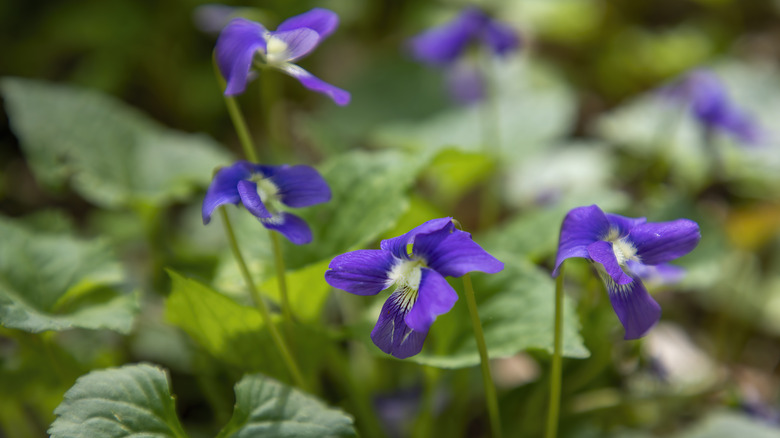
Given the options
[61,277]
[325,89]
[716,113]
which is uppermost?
[325,89]

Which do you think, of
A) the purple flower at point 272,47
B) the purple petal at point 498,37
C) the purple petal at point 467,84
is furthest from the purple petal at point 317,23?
the purple petal at point 467,84

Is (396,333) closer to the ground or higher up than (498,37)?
closer to the ground

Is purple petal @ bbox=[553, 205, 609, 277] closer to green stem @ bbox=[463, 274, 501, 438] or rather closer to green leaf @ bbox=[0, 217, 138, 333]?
green stem @ bbox=[463, 274, 501, 438]

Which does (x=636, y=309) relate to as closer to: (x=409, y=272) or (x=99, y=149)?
(x=409, y=272)

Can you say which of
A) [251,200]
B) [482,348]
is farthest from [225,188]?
[482,348]

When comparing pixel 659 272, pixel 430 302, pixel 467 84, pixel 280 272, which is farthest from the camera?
pixel 467 84

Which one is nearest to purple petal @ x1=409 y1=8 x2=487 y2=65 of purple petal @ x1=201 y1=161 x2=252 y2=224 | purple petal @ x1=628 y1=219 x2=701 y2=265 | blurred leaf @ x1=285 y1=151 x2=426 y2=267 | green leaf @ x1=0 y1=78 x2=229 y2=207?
blurred leaf @ x1=285 y1=151 x2=426 y2=267

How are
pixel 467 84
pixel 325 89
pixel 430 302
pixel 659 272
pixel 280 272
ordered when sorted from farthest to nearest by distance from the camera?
pixel 467 84, pixel 659 272, pixel 280 272, pixel 325 89, pixel 430 302

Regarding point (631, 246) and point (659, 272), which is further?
point (659, 272)

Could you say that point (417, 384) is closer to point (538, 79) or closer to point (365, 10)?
point (538, 79)
